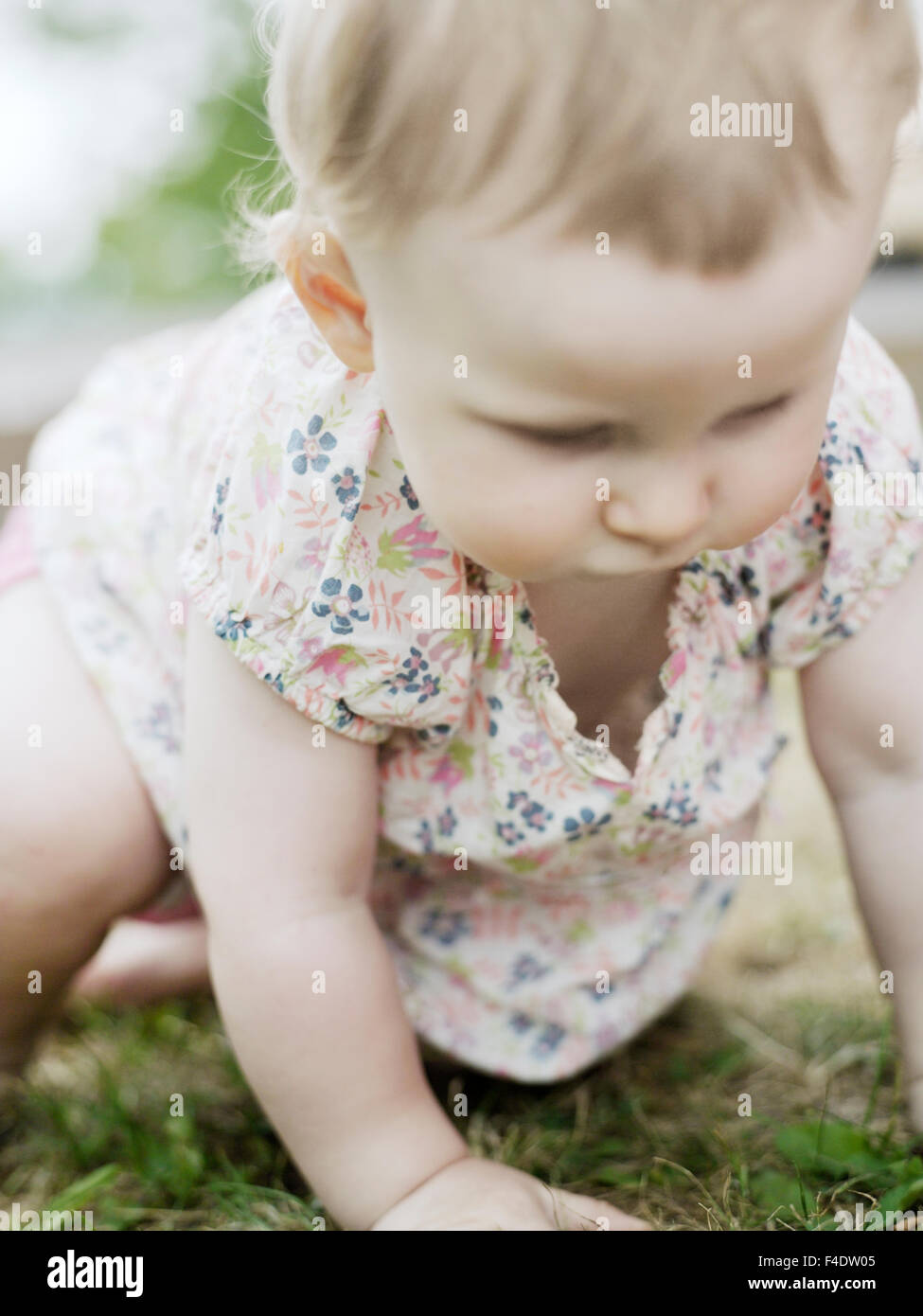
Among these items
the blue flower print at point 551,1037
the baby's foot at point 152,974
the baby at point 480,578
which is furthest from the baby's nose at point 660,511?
the baby's foot at point 152,974

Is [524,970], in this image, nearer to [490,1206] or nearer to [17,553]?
[490,1206]

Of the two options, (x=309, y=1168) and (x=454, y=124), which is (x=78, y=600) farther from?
(x=454, y=124)

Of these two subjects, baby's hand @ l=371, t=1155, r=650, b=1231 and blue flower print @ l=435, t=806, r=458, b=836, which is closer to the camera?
baby's hand @ l=371, t=1155, r=650, b=1231

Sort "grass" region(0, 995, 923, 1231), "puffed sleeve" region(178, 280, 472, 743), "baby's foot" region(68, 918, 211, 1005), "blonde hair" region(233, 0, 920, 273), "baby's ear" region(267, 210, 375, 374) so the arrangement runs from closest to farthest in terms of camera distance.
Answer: "blonde hair" region(233, 0, 920, 273)
"baby's ear" region(267, 210, 375, 374)
"puffed sleeve" region(178, 280, 472, 743)
"grass" region(0, 995, 923, 1231)
"baby's foot" region(68, 918, 211, 1005)

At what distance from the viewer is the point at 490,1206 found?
35.0 inches

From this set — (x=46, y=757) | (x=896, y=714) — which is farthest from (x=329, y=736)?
(x=896, y=714)

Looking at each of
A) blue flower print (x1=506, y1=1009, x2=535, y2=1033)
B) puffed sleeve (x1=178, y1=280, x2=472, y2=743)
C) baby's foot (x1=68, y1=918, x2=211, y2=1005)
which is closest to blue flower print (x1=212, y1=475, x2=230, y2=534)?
puffed sleeve (x1=178, y1=280, x2=472, y2=743)

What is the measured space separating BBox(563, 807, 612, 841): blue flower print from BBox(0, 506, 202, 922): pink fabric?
0.39 m

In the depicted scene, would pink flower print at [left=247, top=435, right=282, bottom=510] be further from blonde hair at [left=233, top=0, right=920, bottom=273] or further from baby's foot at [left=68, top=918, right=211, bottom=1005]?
baby's foot at [left=68, top=918, right=211, bottom=1005]

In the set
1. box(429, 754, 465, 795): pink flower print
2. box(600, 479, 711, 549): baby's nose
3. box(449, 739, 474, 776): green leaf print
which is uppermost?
box(600, 479, 711, 549): baby's nose

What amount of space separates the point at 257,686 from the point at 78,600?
1.02ft

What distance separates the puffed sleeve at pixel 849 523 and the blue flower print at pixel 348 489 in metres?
0.28

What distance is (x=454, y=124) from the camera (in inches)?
26.3

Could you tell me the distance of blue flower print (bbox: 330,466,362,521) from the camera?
0.87 meters
